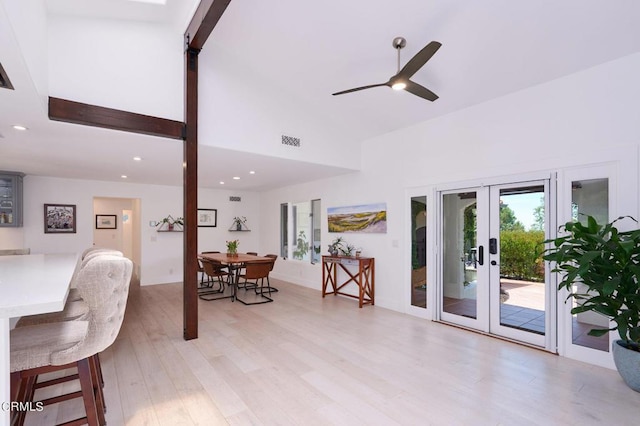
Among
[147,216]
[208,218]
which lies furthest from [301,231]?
[147,216]

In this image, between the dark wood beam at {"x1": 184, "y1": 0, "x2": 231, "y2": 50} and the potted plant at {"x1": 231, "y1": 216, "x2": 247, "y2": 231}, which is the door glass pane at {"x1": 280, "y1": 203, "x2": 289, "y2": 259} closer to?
the potted plant at {"x1": 231, "y1": 216, "x2": 247, "y2": 231}

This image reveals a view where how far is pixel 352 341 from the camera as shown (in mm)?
3742

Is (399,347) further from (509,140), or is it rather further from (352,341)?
(509,140)

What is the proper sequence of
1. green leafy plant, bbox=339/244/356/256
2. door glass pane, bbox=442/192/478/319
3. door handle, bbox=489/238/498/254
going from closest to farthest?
door handle, bbox=489/238/498/254 → door glass pane, bbox=442/192/478/319 → green leafy plant, bbox=339/244/356/256

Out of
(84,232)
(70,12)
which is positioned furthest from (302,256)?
(70,12)

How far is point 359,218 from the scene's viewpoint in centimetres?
592

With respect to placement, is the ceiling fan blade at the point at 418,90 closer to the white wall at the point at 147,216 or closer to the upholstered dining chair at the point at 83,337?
the upholstered dining chair at the point at 83,337

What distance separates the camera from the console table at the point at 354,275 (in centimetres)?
547

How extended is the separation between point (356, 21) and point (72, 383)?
14.3 feet

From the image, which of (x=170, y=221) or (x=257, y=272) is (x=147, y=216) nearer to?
(x=170, y=221)

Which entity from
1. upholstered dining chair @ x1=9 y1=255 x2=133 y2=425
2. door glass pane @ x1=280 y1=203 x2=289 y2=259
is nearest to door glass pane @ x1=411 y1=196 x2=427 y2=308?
door glass pane @ x1=280 y1=203 x2=289 y2=259

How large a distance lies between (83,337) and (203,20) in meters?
2.90

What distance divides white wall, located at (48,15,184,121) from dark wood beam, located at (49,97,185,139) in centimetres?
7

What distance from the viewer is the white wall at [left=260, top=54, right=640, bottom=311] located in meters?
3.04
